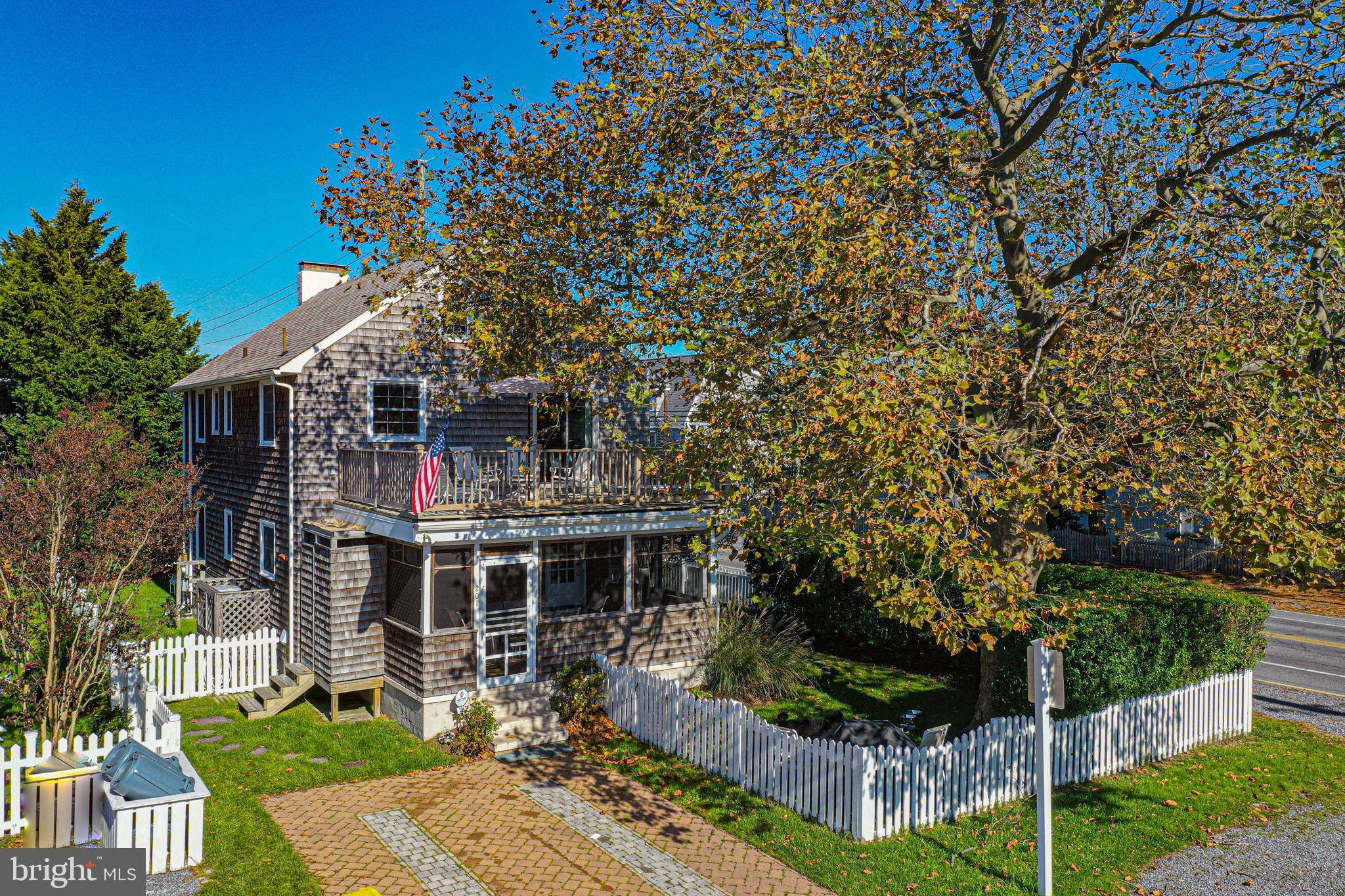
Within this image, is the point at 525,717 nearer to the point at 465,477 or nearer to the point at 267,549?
the point at 465,477

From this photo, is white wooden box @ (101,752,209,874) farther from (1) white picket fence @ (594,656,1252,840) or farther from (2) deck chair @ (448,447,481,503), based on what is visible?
(1) white picket fence @ (594,656,1252,840)

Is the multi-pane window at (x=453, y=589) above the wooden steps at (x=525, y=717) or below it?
above

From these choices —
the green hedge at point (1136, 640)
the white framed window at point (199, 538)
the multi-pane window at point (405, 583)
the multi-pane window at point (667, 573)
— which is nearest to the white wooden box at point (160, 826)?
the multi-pane window at point (405, 583)

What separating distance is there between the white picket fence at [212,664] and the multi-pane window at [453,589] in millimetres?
4044

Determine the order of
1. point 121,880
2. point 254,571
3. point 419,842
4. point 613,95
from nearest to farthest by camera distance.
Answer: point 121,880 < point 419,842 < point 613,95 < point 254,571

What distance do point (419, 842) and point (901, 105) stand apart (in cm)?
1191

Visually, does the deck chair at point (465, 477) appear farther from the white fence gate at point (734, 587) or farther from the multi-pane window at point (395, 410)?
the white fence gate at point (734, 587)

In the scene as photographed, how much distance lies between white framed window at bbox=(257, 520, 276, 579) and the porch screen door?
5853mm

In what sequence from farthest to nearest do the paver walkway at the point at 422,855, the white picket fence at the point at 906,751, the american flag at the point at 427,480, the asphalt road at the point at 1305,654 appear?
the asphalt road at the point at 1305,654
the american flag at the point at 427,480
the white picket fence at the point at 906,751
the paver walkway at the point at 422,855

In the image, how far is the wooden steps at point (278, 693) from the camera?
601 inches

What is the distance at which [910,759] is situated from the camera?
10523 millimetres

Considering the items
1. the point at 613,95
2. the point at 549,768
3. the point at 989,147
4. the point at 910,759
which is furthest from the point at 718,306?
the point at 549,768

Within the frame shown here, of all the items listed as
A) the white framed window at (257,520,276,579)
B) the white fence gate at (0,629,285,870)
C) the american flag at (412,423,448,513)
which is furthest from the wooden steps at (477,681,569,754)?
the white framed window at (257,520,276,579)

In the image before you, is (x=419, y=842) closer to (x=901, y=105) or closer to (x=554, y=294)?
(x=554, y=294)
